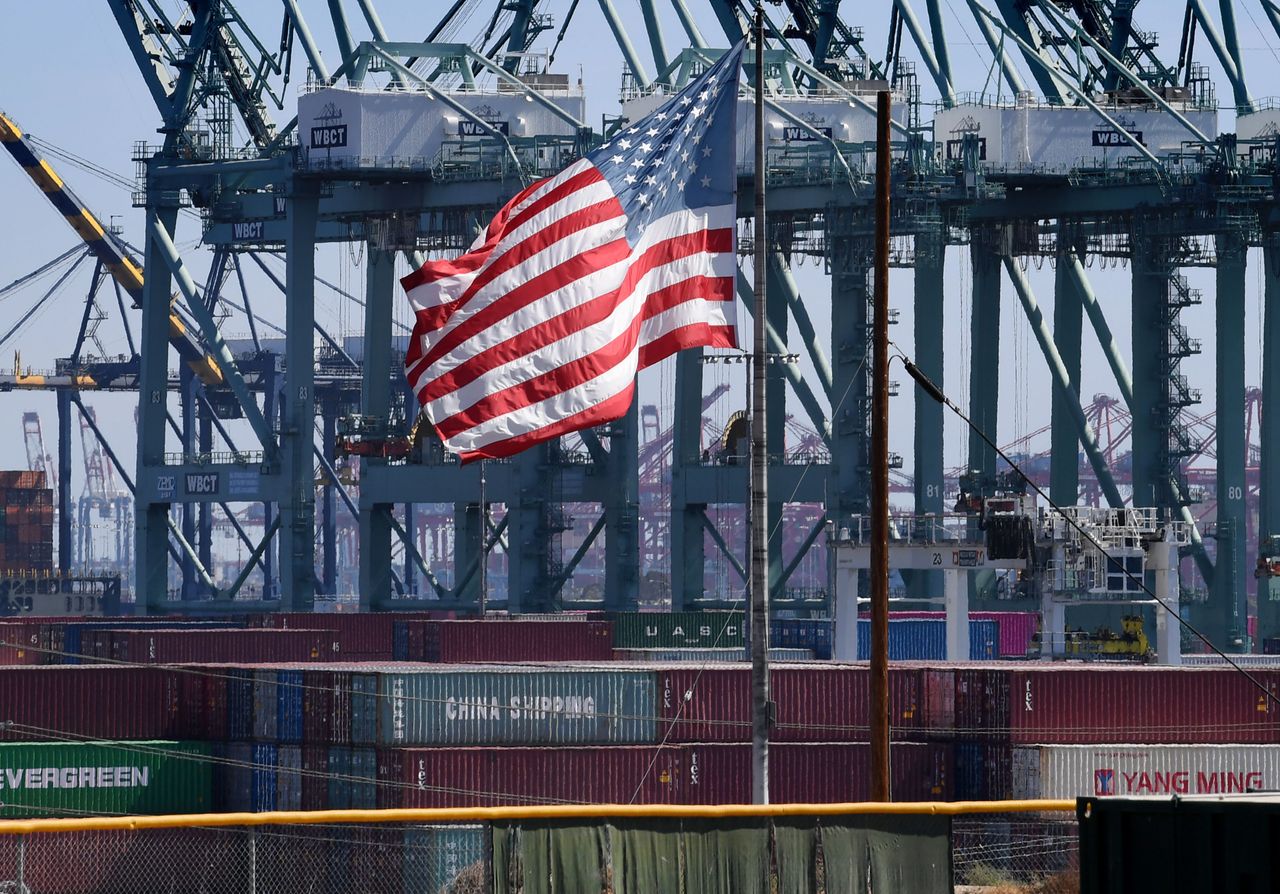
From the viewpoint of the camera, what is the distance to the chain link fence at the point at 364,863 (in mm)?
20984

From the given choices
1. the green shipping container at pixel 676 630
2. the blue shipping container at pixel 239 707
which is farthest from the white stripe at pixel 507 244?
the green shipping container at pixel 676 630

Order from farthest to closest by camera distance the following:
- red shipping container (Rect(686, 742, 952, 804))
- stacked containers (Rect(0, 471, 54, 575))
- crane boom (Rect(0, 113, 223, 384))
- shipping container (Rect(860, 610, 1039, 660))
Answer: stacked containers (Rect(0, 471, 54, 575)), crane boom (Rect(0, 113, 223, 384)), shipping container (Rect(860, 610, 1039, 660)), red shipping container (Rect(686, 742, 952, 804))

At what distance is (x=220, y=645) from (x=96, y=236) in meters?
80.9

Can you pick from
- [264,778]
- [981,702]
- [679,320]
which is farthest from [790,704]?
[679,320]

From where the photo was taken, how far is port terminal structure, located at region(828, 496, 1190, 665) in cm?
6231

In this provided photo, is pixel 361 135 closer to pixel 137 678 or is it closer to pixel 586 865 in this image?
pixel 137 678

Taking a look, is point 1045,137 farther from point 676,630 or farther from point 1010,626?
point 676,630

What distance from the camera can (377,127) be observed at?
312 feet

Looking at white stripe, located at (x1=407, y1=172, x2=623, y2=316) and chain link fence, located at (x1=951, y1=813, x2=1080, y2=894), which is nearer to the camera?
chain link fence, located at (x1=951, y1=813, x2=1080, y2=894)

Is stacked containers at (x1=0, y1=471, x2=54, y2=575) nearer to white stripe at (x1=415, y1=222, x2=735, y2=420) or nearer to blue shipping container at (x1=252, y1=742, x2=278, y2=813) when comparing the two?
blue shipping container at (x1=252, y1=742, x2=278, y2=813)

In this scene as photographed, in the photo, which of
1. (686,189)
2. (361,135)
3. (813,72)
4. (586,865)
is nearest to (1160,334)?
(813,72)

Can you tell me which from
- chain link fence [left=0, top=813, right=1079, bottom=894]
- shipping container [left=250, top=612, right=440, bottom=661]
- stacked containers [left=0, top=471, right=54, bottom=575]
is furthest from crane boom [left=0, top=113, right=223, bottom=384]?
chain link fence [left=0, top=813, right=1079, bottom=894]

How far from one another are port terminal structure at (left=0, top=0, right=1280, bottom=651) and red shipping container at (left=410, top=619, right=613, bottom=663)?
46.9ft

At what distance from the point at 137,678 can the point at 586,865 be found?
31476 mm
